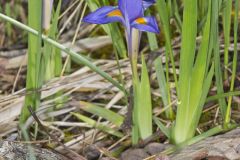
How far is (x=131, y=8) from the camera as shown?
1.16 metres

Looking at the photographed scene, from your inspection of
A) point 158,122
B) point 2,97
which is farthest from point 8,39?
point 158,122

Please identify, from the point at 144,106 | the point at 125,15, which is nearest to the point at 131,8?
the point at 125,15

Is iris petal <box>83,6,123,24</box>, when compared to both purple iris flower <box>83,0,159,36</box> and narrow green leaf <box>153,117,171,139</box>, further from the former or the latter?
narrow green leaf <box>153,117,171,139</box>

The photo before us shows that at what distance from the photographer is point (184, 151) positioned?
4.22 ft

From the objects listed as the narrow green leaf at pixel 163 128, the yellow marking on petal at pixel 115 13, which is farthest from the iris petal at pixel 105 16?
the narrow green leaf at pixel 163 128

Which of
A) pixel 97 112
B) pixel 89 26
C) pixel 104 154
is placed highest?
pixel 89 26

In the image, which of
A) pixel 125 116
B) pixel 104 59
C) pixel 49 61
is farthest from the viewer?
pixel 104 59

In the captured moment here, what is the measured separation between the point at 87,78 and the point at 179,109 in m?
0.36

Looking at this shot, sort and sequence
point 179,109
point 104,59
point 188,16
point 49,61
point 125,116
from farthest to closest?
point 104,59 → point 49,61 → point 125,116 → point 179,109 → point 188,16

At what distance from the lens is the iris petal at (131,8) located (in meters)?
1.15

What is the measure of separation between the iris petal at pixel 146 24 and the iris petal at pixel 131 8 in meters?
0.01

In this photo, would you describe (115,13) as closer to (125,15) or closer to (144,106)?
(125,15)

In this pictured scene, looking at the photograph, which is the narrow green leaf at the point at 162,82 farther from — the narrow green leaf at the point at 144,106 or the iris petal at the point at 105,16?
the iris petal at the point at 105,16

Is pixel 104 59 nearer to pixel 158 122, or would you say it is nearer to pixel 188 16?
pixel 158 122
